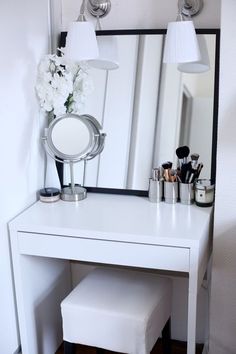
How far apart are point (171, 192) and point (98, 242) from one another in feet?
1.35

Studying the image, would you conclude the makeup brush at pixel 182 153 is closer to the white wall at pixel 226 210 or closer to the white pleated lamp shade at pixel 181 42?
the white wall at pixel 226 210

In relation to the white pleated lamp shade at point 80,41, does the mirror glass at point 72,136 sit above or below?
below

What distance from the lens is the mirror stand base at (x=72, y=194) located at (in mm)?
1860

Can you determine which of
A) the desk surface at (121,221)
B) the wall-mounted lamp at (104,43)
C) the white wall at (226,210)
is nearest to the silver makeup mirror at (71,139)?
the desk surface at (121,221)

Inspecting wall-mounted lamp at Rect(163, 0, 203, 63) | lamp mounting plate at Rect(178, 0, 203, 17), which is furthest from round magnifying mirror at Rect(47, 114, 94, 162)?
lamp mounting plate at Rect(178, 0, 203, 17)

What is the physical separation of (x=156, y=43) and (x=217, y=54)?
0.25 meters

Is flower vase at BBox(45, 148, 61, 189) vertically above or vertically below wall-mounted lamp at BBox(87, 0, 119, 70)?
below

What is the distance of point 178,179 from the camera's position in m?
1.81

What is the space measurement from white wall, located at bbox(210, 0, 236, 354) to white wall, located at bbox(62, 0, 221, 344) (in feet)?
0.84

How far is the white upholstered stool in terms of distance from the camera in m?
1.49

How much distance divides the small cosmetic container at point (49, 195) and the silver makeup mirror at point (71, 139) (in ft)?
0.11

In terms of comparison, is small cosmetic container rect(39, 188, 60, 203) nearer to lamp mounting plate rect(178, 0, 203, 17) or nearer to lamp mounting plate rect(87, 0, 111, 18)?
lamp mounting plate rect(87, 0, 111, 18)

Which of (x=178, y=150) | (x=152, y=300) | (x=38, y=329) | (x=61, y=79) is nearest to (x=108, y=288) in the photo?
(x=152, y=300)

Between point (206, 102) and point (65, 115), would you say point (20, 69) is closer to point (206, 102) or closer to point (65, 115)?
point (65, 115)
